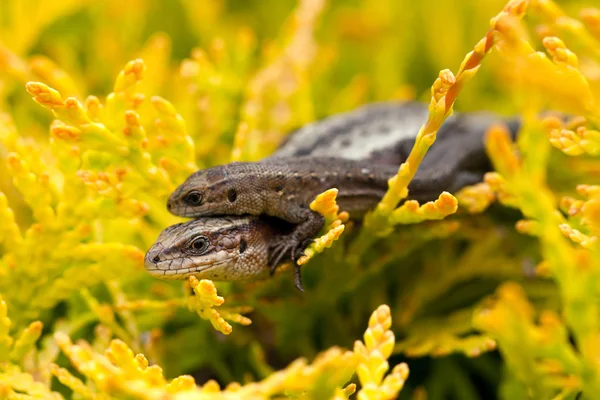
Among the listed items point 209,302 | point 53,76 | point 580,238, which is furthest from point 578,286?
point 53,76

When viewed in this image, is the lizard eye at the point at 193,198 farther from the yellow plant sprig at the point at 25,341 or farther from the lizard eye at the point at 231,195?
the yellow plant sprig at the point at 25,341

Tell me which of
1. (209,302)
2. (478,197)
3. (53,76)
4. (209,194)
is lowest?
(478,197)

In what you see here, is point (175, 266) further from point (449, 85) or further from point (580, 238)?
point (580, 238)

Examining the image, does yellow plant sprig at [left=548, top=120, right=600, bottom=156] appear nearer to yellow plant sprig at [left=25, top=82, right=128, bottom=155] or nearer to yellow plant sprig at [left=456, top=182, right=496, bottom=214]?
yellow plant sprig at [left=456, top=182, right=496, bottom=214]

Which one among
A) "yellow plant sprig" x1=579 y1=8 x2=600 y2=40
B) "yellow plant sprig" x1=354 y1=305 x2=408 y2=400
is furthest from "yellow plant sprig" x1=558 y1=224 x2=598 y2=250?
"yellow plant sprig" x1=579 y1=8 x2=600 y2=40

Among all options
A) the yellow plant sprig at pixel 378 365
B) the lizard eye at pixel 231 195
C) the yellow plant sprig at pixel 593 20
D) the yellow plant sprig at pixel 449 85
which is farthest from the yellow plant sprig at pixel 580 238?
the lizard eye at pixel 231 195

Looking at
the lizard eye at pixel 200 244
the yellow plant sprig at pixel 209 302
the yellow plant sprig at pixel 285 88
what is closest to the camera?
the yellow plant sprig at pixel 209 302
